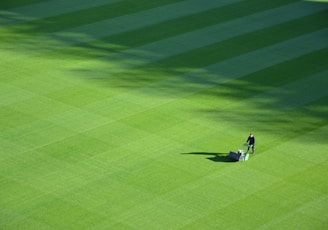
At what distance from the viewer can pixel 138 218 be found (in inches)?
964

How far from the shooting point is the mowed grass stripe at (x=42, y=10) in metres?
41.8

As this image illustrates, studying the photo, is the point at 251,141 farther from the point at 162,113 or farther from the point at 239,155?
the point at 162,113

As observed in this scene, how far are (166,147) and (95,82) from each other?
669 cm

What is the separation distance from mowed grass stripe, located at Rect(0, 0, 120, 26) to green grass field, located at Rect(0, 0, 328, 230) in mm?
114

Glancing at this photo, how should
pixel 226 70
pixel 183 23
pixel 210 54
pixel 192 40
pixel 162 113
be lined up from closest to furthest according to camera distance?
pixel 162 113, pixel 226 70, pixel 210 54, pixel 192 40, pixel 183 23

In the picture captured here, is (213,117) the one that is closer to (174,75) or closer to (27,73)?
(174,75)

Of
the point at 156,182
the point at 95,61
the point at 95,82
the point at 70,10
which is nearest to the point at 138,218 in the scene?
the point at 156,182

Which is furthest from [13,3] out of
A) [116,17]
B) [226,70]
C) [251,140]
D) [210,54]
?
[251,140]

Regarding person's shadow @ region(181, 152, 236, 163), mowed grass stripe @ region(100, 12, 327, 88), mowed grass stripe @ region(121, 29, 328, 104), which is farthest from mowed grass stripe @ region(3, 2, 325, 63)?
person's shadow @ region(181, 152, 236, 163)

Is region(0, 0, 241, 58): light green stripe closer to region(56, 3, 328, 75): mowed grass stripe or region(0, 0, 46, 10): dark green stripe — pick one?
region(56, 3, 328, 75): mowed grass stripe

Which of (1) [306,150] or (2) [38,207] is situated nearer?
(2) [38,207]

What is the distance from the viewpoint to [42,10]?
4288 centimetres

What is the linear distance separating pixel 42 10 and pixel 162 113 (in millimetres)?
14004

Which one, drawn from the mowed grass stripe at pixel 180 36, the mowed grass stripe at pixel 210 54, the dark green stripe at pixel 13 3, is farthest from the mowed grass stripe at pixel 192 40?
the dark green stripe at pixel 13 3
